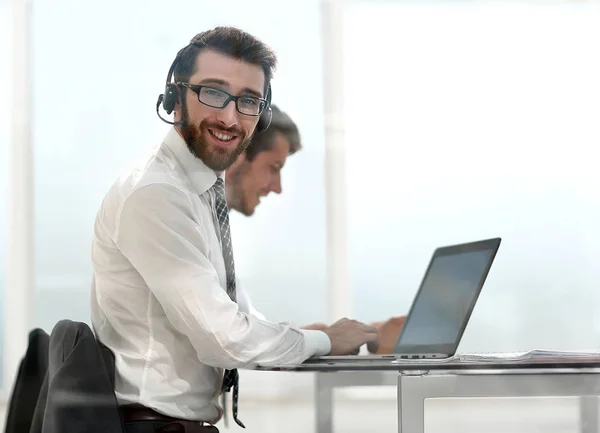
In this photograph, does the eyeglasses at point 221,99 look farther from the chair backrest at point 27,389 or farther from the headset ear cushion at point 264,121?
the chair backrest at point 27,389

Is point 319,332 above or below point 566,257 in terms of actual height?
below

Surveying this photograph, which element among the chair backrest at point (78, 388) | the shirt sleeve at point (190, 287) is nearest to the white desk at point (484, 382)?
the shirt sleeve at point (190, 287)

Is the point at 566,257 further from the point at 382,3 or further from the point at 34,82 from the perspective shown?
the point at 34,82

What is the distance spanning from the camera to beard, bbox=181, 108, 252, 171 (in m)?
1.50

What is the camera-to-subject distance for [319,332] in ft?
4.87

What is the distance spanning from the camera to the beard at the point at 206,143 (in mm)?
1502

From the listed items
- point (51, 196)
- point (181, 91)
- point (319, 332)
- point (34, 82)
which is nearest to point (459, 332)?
point (319, 332)

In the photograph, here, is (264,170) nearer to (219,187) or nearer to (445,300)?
(219,187)

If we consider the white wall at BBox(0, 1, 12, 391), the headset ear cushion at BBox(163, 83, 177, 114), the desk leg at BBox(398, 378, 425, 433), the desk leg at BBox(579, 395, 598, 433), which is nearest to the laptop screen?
the desk leg at BBox(579, 395, 598, 433)

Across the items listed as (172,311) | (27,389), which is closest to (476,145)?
(172,311)

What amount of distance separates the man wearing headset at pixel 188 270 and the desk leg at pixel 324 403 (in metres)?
0.21

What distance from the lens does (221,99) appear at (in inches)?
58.7

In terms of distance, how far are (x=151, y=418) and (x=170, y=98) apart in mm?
604

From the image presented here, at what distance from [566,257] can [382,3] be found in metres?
0.70
